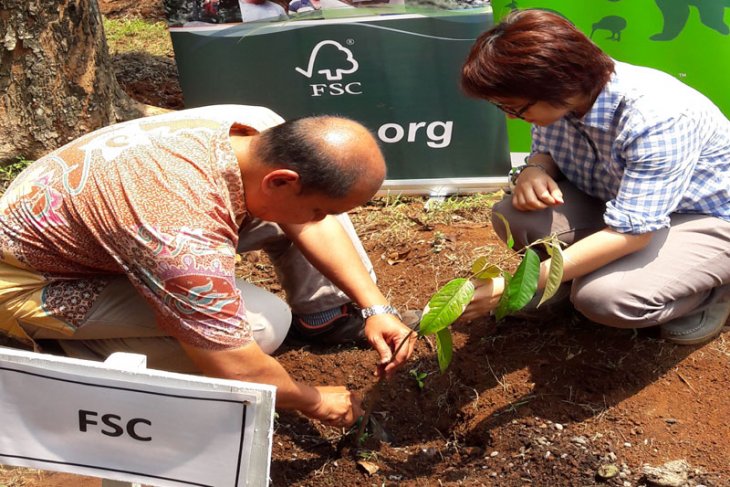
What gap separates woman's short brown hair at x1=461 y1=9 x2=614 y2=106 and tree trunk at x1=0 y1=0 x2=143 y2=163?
2.05 metres

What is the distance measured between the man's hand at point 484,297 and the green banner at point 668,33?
1454 mm

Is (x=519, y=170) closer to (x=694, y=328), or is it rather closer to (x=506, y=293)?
(x=694, y=328)

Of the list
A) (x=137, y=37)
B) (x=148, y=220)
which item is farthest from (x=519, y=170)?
(x=137, y=37)

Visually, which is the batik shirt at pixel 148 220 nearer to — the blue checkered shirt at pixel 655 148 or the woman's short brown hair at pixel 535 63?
the woman's short brown hair at pixel 535 63

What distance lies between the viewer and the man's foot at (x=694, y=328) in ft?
8.55

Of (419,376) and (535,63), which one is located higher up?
(535,63)

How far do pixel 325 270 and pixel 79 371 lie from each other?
1054mm

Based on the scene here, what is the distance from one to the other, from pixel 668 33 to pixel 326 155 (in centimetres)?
Answer: 194

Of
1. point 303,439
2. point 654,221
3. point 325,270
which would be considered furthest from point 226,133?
point 654,221

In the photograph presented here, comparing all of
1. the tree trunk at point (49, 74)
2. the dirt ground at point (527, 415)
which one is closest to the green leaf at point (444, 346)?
the dirt ground at point (527, 415)

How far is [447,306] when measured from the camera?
199cm

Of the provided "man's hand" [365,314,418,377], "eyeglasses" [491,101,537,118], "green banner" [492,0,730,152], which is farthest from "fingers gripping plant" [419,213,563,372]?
"green banner" [492,0,730,152]

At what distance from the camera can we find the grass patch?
562 cm

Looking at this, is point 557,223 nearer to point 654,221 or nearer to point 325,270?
point 654,221
